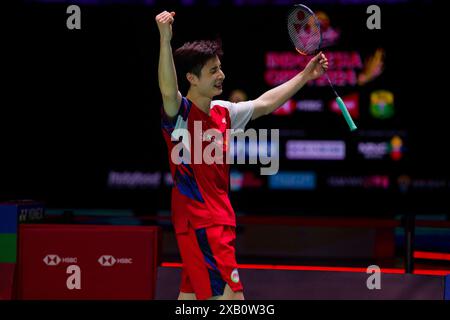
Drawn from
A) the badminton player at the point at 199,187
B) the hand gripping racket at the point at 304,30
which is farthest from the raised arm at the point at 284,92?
the badminton player at the point at 199,187

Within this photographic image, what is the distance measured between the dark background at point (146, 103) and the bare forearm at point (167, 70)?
15.8 ft

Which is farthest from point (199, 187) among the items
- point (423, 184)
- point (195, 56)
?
point (423, 184)

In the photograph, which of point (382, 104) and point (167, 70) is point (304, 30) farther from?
point (382, 104)

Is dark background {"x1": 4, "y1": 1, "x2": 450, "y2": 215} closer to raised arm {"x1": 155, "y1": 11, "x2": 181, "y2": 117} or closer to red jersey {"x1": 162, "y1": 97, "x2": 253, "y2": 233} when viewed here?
red jersey {"x1": 162, "y1": 97, "x2": 253, "y2": 233}

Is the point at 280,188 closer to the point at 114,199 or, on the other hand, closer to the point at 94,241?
the point at 114,199

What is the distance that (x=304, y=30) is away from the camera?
150 inches

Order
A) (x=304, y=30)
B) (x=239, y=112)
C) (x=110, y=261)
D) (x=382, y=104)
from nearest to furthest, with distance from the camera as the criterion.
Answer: (x=239, y=112)
(x=304, y=30)
(x=110, y=261)
(x=382, y=104)

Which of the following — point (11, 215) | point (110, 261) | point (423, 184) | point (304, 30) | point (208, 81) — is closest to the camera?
point (208, 81)

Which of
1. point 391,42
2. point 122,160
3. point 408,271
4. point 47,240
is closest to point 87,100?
point 122,160

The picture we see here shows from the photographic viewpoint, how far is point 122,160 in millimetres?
8305

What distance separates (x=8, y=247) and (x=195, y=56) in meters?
2.17

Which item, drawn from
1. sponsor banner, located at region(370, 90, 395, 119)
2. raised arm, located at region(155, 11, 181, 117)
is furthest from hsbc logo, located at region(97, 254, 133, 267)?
sponsor banner, located at region(370, 90, 395, 119)

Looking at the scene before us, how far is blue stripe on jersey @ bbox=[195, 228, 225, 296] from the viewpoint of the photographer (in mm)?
3189

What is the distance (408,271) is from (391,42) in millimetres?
3737
